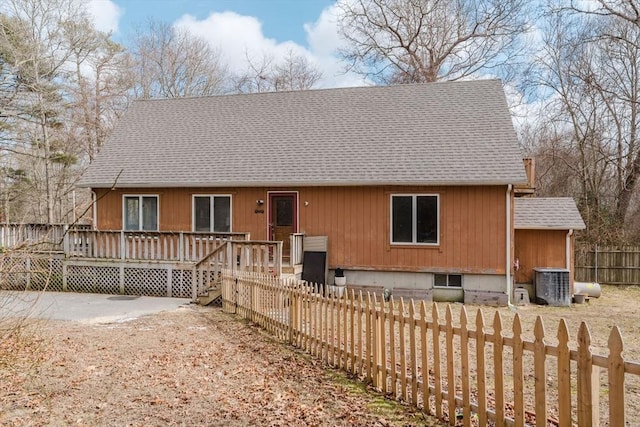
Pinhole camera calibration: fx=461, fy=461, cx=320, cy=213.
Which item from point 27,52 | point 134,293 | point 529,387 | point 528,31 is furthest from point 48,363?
point 528,31

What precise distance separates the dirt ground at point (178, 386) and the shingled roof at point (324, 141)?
274 inches

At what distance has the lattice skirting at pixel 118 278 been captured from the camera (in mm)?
12938

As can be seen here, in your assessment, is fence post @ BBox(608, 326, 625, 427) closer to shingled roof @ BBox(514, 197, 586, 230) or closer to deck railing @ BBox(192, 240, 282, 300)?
deck railing @ BBox(192, 240, 282, 300)

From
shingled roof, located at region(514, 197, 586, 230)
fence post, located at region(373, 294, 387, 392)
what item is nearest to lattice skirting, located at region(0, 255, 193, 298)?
fence post, located at region(373, 294, 387, 392)

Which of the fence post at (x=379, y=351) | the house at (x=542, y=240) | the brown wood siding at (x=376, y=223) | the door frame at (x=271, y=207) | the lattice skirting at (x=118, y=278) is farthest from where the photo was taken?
the door frame at (x=271, y=207)

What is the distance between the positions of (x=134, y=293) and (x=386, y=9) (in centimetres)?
2282

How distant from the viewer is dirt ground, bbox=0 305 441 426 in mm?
4496

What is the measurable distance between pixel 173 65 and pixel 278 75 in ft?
24.8

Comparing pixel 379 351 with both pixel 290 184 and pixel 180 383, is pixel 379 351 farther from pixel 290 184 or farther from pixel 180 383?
pixel 290 184

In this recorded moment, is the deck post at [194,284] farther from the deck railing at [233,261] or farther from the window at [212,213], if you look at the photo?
the window at [212,213]

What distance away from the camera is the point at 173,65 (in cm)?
3191

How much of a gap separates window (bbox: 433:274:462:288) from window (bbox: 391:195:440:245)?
3.25ft

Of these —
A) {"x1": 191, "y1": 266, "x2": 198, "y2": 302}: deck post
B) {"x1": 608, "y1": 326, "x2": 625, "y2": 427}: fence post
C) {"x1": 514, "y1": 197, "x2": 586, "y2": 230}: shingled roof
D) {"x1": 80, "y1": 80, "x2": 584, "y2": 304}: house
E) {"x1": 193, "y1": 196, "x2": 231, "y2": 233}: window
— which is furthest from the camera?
{"x1": 193, "y1": 196, "x2": 231, "y2": 233}: window

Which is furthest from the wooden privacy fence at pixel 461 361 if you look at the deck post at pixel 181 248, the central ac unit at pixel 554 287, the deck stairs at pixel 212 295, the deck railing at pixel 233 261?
the central ac unit at pixel 554 287
